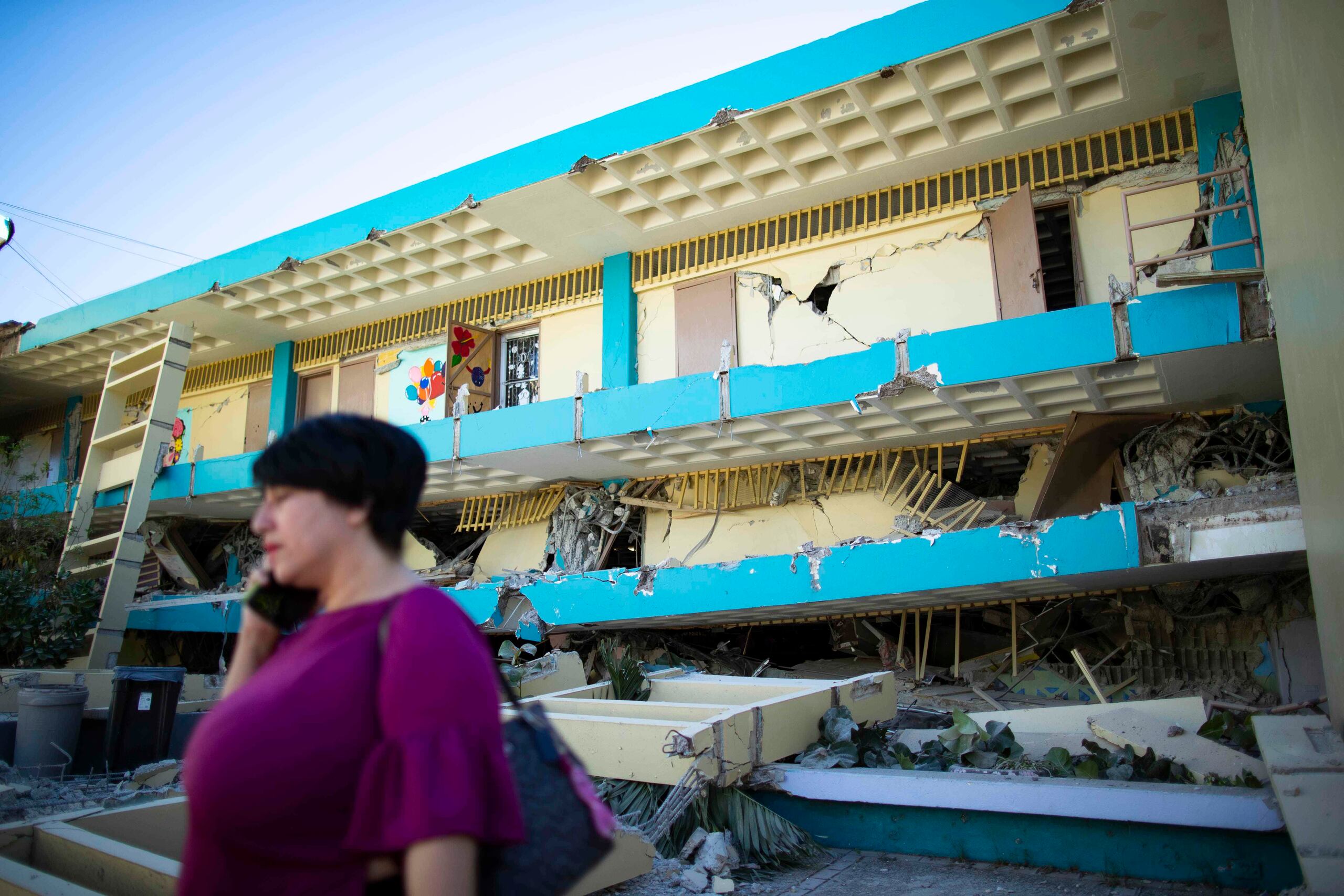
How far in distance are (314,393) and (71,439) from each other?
788 centimetres

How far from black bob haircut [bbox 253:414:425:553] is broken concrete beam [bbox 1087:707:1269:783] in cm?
549

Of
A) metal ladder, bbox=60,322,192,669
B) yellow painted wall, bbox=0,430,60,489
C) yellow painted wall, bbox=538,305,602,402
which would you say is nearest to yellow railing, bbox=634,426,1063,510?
yellow painted wall, bbox=538,305,602,402

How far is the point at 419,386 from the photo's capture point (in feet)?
50.9

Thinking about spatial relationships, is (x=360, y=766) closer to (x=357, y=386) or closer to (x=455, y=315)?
(x=455, y=315)

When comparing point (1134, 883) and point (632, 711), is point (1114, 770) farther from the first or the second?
point (632, 711)

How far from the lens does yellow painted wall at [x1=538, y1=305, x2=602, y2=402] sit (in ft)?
45.8

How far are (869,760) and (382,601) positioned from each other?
561 cm

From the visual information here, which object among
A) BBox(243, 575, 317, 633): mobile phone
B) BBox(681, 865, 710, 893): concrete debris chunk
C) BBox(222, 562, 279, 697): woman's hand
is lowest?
BBox(681, 865, 710, 893): concrete debris chunk

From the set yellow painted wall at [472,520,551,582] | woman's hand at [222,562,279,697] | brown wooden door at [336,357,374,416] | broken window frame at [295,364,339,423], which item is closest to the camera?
woman's hand at [222,562,279,697]

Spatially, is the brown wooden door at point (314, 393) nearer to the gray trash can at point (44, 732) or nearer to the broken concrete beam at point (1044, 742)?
the gray trash can at point (44, 732)

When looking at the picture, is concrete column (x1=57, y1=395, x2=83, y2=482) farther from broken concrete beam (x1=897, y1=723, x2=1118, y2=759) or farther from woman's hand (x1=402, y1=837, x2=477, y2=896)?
woman's hand (x1=402, y1=837, x2=477, y2=896)

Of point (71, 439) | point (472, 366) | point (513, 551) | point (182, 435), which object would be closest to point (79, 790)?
point (513, 551)

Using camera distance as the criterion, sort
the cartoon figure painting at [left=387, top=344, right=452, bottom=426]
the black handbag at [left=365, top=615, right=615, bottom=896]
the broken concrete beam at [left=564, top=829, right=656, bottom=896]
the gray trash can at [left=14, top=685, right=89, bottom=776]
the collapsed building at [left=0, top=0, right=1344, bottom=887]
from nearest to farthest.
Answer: the black handbag at [left=365, top=615, right=615, bottom=896]
the broken concrete beam at [left=564, top=829, right=656, bottom=896]
the gray trash can at [left=14, top=685, right=89, bottom=776]
the collapsed building at [left=0, top=0, right=1344, bottom=887]
the cartoon figure painting at [left=387, top=344, right=452, bottom=426]

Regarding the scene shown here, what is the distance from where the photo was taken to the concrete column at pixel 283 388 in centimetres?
1706
